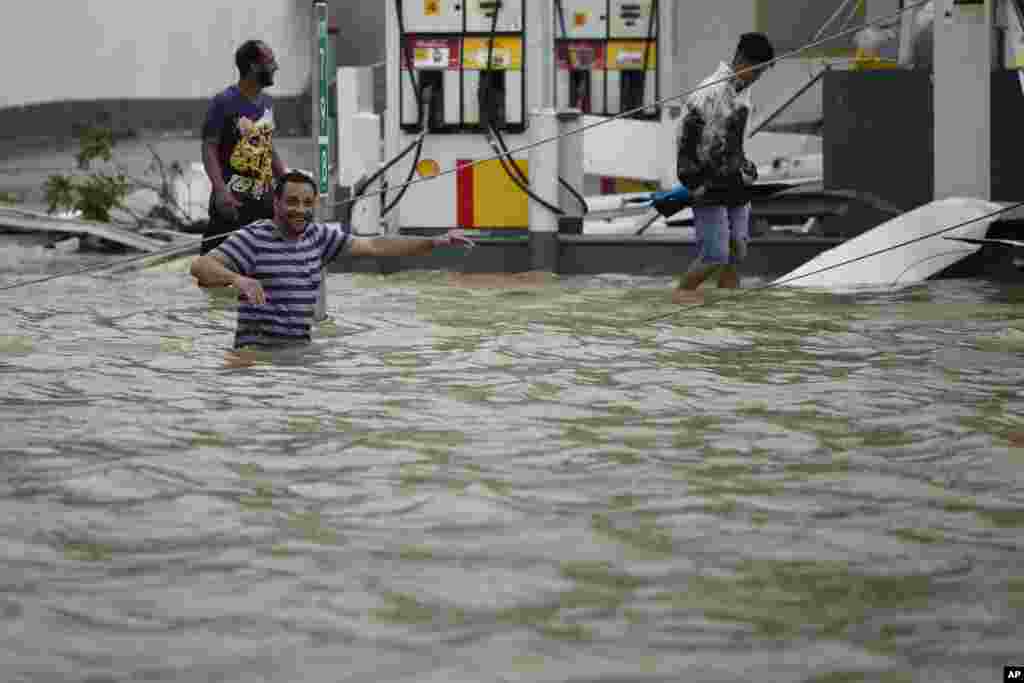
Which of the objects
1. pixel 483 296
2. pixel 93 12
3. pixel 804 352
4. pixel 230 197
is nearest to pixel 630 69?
pixel 483 296

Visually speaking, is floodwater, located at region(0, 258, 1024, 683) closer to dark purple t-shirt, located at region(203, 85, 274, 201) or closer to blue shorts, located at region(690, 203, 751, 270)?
dark purple t-shirt, located at region(203, 85, 274, 201)

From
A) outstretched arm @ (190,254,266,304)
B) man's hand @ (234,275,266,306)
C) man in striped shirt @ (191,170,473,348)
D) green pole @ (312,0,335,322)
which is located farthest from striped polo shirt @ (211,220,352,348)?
green pole @ (312,0,335,322)

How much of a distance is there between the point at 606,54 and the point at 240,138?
621 cm

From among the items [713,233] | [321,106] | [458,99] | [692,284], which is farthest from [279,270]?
[458,99]

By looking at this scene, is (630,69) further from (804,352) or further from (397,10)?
(804,352)

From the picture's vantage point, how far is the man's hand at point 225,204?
12.4m

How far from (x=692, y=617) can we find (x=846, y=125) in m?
12.3

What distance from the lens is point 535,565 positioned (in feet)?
17.9

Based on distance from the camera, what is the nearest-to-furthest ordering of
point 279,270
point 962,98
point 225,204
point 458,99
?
point 279,270
point 225,204
point 962,98
point 458,99

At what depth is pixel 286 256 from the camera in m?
9.91

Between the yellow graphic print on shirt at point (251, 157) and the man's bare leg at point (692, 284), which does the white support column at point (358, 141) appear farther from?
the yellow graphic print on shirt at point (251, 157)

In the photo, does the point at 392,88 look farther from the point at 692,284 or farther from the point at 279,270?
the point at 279,270

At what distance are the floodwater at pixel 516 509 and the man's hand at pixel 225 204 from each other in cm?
166

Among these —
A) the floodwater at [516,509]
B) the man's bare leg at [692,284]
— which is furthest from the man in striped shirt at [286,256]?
the man's bare leg at [692,284]
